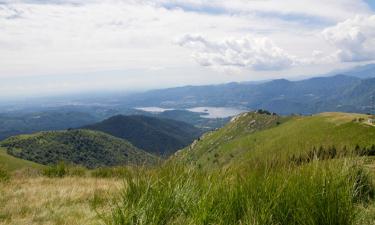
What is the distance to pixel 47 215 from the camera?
6.11m

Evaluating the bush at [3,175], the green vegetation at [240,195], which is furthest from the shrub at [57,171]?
the green vegetation at [240,195]

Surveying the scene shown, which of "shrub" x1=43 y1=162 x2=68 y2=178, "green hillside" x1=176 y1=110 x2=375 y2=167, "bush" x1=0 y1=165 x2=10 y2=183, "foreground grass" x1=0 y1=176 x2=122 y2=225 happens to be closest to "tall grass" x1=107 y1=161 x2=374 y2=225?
"green hillside" x1=176 y1=110 x2=375 y2=167

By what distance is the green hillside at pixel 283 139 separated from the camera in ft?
17.8

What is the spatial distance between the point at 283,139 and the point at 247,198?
115 m

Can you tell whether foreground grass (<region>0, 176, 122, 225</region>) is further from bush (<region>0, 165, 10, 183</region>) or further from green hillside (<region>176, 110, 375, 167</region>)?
green hillside (<region>176, 110, 375, 167</region>)

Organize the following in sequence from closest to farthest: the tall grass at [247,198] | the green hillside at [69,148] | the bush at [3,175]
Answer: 1. the tall grass at [247,198]
2. the bush at [3,175]
3. the green hillside at [69,148]

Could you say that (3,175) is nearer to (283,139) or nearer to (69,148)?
(283,139)

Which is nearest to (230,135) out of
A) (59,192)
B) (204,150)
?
(204,150)

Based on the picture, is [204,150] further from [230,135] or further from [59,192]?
[59,192]

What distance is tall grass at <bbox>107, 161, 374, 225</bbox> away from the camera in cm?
393

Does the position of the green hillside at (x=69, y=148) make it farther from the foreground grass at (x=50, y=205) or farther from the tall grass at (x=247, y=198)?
the tall grass at (x=247, y=198)

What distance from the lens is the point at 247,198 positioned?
14.0 ft

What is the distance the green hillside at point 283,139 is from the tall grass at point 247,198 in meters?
0.50

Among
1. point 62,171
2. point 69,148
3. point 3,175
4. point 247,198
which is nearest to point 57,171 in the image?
point 62,171
